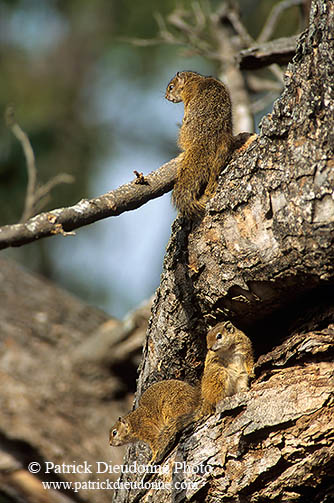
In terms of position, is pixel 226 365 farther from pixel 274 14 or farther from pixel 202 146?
pixel 274 14

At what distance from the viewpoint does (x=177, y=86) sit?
12.1 ft

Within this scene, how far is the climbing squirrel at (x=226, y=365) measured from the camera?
2.62 m

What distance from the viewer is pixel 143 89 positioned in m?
10.8

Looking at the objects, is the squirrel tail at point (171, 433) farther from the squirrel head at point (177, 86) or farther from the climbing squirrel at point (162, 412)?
the squirrel head at point (177, 86)

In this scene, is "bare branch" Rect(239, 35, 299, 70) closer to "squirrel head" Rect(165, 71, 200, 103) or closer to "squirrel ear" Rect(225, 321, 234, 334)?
"squirrel head" Rect(165, 71, 200, 103)

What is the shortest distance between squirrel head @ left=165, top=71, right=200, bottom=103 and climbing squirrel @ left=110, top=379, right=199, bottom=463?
1704 millimetres

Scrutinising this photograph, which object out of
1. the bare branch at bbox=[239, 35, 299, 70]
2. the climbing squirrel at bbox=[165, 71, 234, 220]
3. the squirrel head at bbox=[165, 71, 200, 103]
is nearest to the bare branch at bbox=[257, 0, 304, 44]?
the bare branch at bbox=[239, 35, 299, 70]

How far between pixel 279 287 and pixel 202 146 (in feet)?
2.56

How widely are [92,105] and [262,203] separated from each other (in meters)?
9.36

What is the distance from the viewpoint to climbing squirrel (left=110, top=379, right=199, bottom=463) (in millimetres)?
2801

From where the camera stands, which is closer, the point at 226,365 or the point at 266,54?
the point at 226,365

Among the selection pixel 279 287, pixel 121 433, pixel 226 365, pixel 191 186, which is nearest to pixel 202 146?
pixel 191 186

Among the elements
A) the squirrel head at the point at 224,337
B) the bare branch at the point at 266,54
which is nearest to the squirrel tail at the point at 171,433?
the squirrel head at the point at 224,337

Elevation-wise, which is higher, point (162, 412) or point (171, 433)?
point (162, 412)
